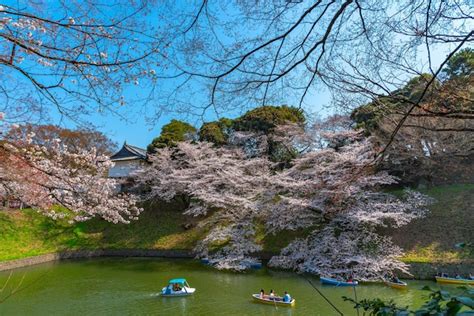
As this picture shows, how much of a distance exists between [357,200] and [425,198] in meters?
2.81

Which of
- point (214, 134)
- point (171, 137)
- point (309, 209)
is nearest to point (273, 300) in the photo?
point (309, 209)

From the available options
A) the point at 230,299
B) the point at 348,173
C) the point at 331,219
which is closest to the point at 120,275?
the point at 230,299

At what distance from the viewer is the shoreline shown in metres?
9.08

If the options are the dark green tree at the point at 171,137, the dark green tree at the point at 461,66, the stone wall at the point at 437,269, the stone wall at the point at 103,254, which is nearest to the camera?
the dark green tree at the point at 461,66

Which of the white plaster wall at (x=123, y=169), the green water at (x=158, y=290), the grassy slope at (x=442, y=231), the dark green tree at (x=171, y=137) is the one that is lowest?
the green water at (x=158, y=290)

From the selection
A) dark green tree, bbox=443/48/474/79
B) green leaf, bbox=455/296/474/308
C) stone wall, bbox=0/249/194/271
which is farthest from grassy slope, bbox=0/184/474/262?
green leaf, bbox=455/296/474/308

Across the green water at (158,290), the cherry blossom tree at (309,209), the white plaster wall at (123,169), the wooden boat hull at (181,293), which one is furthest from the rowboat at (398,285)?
the white plaster wall at (123,169)

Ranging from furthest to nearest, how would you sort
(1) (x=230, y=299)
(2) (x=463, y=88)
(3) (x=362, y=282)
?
1. (3) (x=362, y=282)
2. (1) (x=230, y=299)
3. (2) (x=463, y=88)

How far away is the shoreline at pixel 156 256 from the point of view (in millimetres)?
9078

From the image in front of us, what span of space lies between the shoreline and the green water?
1.80 feet

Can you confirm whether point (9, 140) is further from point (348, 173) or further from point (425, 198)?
point (425, 198)

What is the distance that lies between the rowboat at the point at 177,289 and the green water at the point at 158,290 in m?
0.18

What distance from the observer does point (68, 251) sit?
14.9 m

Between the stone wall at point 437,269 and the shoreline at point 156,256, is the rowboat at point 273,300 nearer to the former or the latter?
the shoreline at point 156,256
